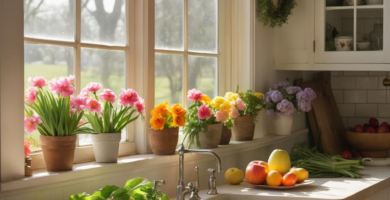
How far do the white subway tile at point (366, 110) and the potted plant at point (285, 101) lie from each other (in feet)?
2.84

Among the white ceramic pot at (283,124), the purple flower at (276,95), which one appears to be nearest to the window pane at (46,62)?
the purple flower at (276,95)

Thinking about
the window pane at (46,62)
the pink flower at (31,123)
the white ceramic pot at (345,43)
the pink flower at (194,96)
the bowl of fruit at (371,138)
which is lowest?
the bowl of fruit at (371,138)

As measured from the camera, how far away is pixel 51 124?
235cm

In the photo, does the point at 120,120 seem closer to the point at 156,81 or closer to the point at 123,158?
the point at 123,158

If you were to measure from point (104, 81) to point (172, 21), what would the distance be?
0.62 meters

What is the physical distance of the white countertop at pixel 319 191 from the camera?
114 inches

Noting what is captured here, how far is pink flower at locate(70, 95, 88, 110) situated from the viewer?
94.8 inches

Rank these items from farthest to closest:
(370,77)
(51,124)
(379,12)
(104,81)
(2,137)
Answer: (370,77)
(379,12)
(104,81)
(51,124)
(2,137)

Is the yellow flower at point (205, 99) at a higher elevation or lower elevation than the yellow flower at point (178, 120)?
higher

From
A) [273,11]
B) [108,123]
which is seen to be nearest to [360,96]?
[273,11]

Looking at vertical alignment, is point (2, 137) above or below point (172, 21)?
below

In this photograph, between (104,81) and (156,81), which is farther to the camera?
(156,81)

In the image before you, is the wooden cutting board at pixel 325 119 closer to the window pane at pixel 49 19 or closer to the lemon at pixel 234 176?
the lemon at pixel 234 176

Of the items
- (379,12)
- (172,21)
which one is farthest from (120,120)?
(379,12)
